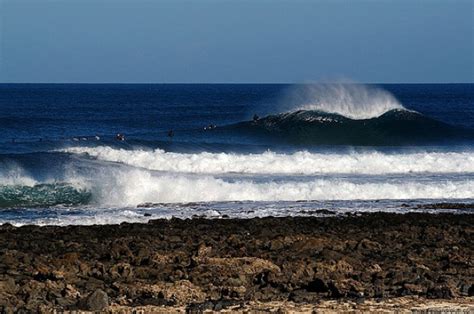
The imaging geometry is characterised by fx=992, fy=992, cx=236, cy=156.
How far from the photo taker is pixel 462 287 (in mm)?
11617

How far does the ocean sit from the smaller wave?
29 mm

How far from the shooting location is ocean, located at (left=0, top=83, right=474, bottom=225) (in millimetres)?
20797

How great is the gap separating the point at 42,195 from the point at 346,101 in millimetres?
23897

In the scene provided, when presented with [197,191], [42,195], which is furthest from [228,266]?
[42,195]

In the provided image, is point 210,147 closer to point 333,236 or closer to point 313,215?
point 313,215

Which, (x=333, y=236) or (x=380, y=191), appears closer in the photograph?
(x=333, y=236)

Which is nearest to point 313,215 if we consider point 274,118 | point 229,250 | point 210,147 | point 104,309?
point 229,250

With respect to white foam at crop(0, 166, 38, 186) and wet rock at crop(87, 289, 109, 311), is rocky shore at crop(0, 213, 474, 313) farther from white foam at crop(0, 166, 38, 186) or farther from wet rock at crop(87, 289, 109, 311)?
white foam at crop(0, 166, 38, 186)

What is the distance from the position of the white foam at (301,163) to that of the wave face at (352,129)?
7663 mm

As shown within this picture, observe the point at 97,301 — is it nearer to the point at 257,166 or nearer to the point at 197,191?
the point at 197,191

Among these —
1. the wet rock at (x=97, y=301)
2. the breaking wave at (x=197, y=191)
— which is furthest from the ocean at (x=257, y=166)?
the wet rock at (x=97, y=301)

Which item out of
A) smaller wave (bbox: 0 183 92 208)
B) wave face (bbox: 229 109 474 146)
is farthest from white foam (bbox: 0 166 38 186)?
wave face (bbox: 229 109 474 146)

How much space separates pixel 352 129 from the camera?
40812 millimetres

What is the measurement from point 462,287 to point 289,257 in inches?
94.8
